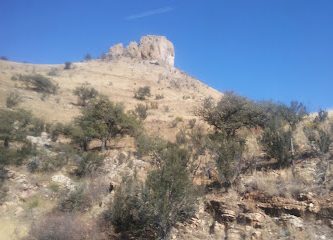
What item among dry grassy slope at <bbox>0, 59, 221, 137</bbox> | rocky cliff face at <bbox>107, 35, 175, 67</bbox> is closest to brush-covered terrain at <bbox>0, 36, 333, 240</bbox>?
dry grassy slope at <bbox>0, 59, 221, 137</bbox>

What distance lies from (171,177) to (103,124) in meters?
11.6

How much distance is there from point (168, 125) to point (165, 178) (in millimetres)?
15469

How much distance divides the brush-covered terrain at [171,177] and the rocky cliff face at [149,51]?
5218 centimetres

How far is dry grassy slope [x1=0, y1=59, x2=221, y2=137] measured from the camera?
109 ft

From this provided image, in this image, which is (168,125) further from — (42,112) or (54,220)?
(54,220)

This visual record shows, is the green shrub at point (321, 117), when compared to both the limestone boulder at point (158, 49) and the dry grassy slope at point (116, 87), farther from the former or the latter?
the limestone boulder at point (158, 49)

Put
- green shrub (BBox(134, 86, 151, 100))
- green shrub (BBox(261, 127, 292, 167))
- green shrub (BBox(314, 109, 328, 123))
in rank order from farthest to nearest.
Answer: green shrub (BBox(134, 86, 151, 100)), green shrub (BBox(314, 109, 328, 123)), green shrub (BBox(261, 127, 292, 167))

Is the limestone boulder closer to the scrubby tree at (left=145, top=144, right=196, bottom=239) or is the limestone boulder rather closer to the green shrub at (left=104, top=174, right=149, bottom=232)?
the green shrub at (left=104, top=174, right=149, bottom=232)

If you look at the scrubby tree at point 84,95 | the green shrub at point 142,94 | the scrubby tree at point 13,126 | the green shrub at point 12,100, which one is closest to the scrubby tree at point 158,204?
the scrubby tree at point 13,126

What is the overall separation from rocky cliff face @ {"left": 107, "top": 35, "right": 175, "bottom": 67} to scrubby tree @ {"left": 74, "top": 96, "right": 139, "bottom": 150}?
5350cm

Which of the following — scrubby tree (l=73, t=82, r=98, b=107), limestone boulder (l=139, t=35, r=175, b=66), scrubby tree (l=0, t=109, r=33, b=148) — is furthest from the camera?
limestone boulder (l=139, t=35, r=175, b=66)

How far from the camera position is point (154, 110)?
37.3 meters

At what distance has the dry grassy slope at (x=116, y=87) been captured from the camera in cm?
3331

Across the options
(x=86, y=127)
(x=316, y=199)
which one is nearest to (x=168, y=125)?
(x=86, y=127)
